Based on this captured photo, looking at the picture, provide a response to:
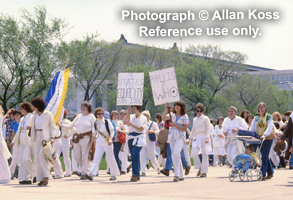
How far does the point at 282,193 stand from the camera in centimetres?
944

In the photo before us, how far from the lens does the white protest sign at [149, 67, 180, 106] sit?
1312cm

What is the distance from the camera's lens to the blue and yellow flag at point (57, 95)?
41.8ft

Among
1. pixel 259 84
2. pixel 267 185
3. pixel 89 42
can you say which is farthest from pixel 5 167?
pixel 259 84

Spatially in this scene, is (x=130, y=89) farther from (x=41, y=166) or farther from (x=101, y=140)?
(x=41, y=166)

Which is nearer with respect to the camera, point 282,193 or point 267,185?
point 282,193

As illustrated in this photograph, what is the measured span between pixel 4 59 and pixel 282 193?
133 ft

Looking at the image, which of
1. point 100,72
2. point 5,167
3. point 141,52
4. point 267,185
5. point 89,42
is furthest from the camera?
point 141,52

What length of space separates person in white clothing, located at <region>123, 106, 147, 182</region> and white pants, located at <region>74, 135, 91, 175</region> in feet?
3.73

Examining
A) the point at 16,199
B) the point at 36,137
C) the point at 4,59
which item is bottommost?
the point at 16,199

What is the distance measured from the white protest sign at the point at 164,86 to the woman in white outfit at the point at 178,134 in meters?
0.35

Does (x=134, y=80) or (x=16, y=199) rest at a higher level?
(x=134, y=80)

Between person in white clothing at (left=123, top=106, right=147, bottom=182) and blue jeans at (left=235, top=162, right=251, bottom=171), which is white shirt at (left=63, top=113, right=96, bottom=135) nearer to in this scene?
person in white clothing at (left=123, top=106, right=147, bottom=182)

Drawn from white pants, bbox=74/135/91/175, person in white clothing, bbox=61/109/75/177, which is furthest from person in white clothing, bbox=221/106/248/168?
person in white clothing, bbox=61/109/75/177

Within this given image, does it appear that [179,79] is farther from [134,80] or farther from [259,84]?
[134,80]
